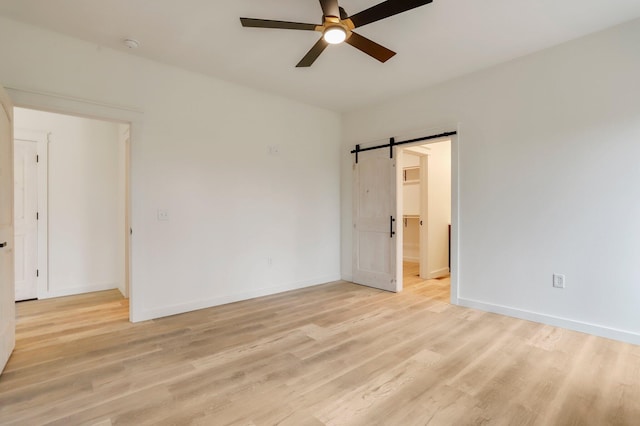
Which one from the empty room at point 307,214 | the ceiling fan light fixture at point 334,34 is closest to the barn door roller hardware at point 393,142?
the empty room at point 307,214

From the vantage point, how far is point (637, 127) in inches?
107

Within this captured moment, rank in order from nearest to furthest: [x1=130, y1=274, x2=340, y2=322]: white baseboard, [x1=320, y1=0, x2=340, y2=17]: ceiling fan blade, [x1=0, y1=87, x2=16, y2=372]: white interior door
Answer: [x1=320, y1=0, x2=340, y2=17]: ceiling fan blade → [x1=0, y1=87, x2=16, y2=372]: white interior door → [x1=130, y1=274, x2=340, y2=322]: white baseboard

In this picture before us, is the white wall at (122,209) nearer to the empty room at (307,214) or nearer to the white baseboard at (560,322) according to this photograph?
the empty room at (307,214)

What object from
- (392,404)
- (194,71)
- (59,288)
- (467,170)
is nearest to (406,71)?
(467,170)

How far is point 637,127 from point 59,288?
22.5 feet

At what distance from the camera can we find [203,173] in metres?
3.77

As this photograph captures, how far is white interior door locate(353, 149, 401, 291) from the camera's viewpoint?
4.51 metres

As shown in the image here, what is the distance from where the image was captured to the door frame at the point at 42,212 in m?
4.22

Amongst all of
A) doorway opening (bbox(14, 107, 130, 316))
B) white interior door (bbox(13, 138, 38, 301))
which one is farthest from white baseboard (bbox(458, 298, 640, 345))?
white interior door (bbox(13, 138, 38, 301))

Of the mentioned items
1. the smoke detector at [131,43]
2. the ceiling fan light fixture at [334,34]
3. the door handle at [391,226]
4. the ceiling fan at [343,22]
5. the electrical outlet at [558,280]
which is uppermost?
the smoke detector at [131,43]

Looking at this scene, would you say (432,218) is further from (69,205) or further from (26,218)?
(26,218)

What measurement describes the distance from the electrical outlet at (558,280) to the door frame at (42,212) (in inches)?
245

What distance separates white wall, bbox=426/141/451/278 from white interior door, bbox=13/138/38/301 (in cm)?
579

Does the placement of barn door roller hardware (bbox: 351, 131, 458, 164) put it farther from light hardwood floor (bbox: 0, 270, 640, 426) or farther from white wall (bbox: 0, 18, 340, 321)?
light hardwood floor (bbox: 0, 270, 640, 426)
